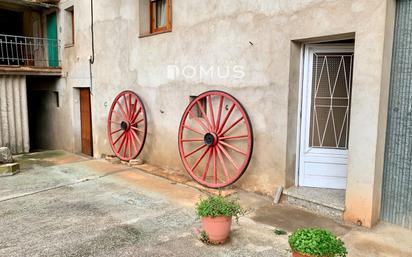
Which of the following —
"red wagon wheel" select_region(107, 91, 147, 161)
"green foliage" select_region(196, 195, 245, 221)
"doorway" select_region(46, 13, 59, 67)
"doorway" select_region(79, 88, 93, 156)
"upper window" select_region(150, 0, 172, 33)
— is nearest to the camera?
"green foliage" select_region(196, 195, 245, 221)

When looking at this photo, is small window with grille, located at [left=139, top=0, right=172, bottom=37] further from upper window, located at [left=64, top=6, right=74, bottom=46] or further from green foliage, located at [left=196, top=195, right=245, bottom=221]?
green foliage, located at [left=196, top=195, right=245, bottom=221]

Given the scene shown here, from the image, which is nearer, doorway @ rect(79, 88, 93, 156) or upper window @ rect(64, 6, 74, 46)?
doorway @ rect(79, 88, 93, 156)

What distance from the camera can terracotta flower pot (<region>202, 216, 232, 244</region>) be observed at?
3.54 meters

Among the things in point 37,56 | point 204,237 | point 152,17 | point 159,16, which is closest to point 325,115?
point 204,237

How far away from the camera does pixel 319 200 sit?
4.55m

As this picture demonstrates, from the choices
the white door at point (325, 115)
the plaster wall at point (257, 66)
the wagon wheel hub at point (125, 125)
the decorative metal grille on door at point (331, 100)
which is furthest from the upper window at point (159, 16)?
the decorative metal grille on door at point (331, 100)

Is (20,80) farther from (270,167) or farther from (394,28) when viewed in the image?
(394,28)

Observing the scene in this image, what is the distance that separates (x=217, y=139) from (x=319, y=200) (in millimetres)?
1883

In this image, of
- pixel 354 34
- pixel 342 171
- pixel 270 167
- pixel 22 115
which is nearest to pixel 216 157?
pixel 270 167

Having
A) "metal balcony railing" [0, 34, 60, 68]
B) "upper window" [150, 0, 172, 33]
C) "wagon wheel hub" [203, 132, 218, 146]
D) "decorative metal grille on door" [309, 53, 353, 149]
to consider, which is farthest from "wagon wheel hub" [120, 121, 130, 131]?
"metal balcony railing" [0, 34, 60, 68]

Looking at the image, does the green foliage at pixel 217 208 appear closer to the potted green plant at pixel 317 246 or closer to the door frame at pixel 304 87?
the potted green plant at pixel 317 246

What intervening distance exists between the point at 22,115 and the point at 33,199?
17.6 ft

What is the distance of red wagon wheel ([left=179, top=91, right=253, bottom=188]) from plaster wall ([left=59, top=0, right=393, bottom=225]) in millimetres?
203

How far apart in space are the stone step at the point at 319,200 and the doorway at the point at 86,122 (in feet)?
22.1
